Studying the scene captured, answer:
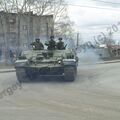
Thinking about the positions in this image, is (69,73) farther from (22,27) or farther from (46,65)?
(22,27)

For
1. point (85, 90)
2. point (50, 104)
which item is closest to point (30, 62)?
point (85, 90)

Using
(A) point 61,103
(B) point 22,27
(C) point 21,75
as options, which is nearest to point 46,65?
(C) point 21,75

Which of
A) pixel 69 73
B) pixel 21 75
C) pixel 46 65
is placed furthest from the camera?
pixel 21 75

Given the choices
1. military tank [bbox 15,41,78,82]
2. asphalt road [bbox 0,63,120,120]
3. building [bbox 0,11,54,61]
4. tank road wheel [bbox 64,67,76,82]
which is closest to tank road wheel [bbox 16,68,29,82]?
military tank [bbox 15,41,78,82]

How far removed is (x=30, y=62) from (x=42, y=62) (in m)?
0.59

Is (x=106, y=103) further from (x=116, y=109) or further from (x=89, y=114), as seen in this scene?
(x=89, y=114)

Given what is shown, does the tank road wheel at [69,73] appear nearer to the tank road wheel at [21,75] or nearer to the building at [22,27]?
the tank road wheel at [21,75]

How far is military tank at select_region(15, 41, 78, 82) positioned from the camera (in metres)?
19.3

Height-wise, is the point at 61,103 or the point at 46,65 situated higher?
the point at 46,65

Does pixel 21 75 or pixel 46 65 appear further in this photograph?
pixel 21 75

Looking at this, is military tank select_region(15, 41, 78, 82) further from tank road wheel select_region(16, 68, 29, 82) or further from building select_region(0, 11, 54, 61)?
building select_region(0, 11, 54, 61)

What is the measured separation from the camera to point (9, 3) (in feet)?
145

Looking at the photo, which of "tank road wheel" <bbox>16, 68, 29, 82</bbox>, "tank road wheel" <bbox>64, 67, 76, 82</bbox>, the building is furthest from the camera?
the building

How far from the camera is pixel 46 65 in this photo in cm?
1945
